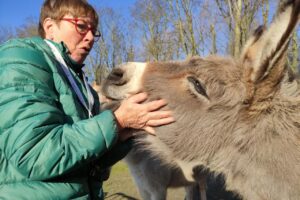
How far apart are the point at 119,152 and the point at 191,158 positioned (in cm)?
57

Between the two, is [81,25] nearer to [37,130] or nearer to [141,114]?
[141,114]

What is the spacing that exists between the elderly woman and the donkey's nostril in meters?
0.36

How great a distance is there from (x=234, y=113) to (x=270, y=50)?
598 mm

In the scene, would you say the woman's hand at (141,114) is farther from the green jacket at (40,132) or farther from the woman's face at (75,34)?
the woman's face at (75,34)

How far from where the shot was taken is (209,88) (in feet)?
8.30

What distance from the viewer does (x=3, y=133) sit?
68.4 inches

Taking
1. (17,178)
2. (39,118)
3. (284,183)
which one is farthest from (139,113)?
(284,183)

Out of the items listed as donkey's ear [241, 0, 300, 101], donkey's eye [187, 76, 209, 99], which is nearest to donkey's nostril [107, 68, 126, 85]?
donkey's eye [187, 76, 209, 99]

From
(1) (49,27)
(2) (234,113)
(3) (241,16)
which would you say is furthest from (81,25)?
(3) (241,16)

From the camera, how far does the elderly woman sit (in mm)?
1719

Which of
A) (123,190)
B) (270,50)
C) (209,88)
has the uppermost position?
(270,50)

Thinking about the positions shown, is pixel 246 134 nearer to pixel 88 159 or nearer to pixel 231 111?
pixel 231 111

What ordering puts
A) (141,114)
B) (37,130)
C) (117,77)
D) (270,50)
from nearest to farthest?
1. (37,130)
2. (270,50)
3. (141,114)
4. (117,77)

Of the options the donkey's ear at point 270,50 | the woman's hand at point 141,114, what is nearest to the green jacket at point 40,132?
the woman's hand at point 141,114
